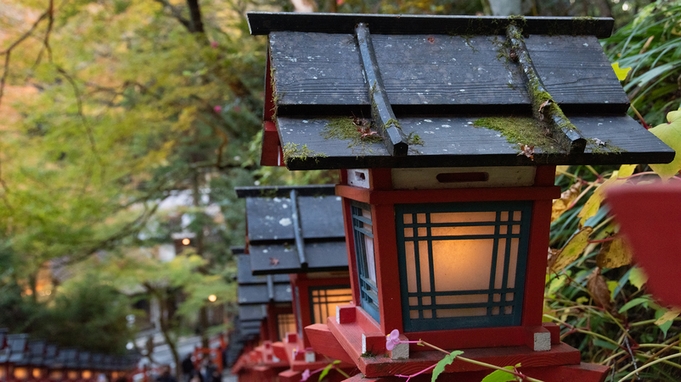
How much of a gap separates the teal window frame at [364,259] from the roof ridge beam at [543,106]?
82 centimetres

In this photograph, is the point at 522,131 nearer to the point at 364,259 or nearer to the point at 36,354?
the point at 364,259

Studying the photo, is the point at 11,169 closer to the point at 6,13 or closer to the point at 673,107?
the point at 6,13

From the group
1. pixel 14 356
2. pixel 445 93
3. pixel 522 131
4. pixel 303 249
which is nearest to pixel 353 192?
pixel 445 93

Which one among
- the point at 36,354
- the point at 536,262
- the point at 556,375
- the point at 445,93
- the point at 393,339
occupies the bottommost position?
the point at 36,354

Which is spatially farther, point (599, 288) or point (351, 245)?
point (599, 288)

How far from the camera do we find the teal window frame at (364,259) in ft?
8.59

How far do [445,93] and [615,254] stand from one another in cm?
125

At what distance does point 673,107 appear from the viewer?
12.9ft

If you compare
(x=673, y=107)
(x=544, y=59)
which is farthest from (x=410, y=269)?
(x=673, y=107)

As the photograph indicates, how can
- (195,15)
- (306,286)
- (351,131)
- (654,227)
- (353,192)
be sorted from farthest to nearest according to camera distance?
(195,15) < (306,286) < (353,192) < (351,131) < (654,227)

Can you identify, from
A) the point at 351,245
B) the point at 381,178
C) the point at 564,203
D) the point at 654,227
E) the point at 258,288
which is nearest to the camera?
the point at 654,227

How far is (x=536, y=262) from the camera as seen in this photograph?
2.45 m

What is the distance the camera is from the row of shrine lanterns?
1091cm

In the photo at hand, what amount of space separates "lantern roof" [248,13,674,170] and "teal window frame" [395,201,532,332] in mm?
382
